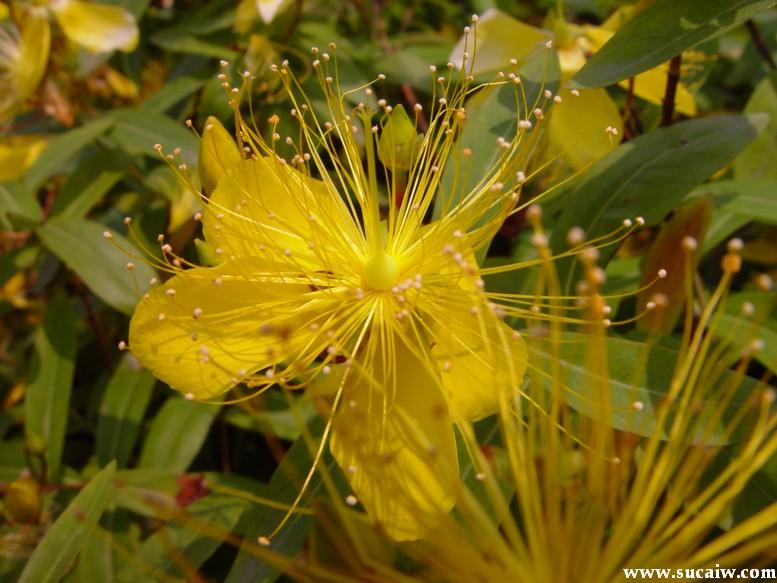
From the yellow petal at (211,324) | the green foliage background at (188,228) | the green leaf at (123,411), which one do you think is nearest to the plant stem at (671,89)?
the green foliage background at (188,228)

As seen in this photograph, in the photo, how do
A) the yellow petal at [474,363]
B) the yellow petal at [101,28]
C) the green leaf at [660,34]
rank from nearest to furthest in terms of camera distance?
the yellow petal at [474,363] → the green leaf at [660,34] → the yellow petal at [101,28]

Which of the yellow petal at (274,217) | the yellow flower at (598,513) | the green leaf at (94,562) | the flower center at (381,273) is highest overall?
the yellow petal at (274,217)

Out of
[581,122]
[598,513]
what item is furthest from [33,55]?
[598,513]

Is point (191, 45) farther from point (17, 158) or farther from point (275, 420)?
point (275, 420)

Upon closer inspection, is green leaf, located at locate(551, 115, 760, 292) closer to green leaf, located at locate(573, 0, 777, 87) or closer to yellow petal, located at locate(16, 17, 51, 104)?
green leaf, located at locate(573, 0, 777, 87)

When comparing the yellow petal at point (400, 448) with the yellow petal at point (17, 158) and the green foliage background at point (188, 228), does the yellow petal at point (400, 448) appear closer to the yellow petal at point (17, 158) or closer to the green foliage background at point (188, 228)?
the green foliage background at point (188, 228)

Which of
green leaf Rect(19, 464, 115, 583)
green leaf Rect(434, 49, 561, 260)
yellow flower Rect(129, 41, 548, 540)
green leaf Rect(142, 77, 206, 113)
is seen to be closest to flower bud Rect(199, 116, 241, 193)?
yellow flower Rect(129, 41, 548, 540)
